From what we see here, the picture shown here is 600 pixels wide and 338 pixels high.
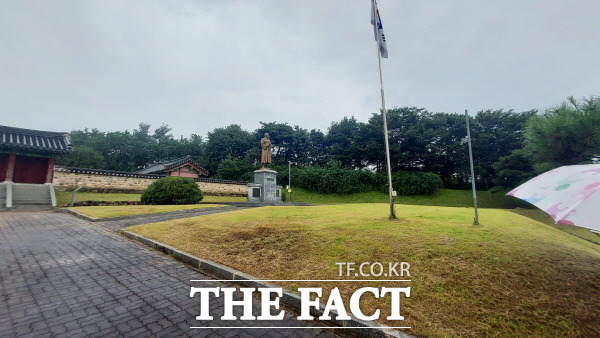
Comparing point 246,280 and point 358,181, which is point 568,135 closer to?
point 358,181

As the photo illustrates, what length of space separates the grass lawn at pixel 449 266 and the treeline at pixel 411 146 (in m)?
17.9

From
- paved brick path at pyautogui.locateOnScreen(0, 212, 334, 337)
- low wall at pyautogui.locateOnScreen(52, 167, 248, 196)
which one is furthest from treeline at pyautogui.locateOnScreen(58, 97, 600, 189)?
paved brick path at pyautogui.locateOnScreen(0, 212, 334, 337)

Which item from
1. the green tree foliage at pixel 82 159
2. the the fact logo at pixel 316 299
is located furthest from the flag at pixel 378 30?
the green tree foliage at pixel 82 159

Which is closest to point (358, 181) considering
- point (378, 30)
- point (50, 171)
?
point (378, 30)

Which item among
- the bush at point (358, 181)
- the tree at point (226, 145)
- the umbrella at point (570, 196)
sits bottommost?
the umbrella at point (570, 196)

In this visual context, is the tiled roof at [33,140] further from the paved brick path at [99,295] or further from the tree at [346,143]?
the tree at [346,143]

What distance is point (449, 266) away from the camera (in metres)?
3.74

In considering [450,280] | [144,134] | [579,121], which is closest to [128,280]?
[450,280]

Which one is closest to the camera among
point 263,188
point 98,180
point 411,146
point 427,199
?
point 98,180

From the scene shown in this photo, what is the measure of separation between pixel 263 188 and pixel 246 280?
17.3m

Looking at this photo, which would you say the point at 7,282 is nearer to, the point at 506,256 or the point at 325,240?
the point at 325,240

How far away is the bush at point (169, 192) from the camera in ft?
50.0

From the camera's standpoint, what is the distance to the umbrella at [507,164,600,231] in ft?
7.36

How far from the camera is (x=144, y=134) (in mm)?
52656
